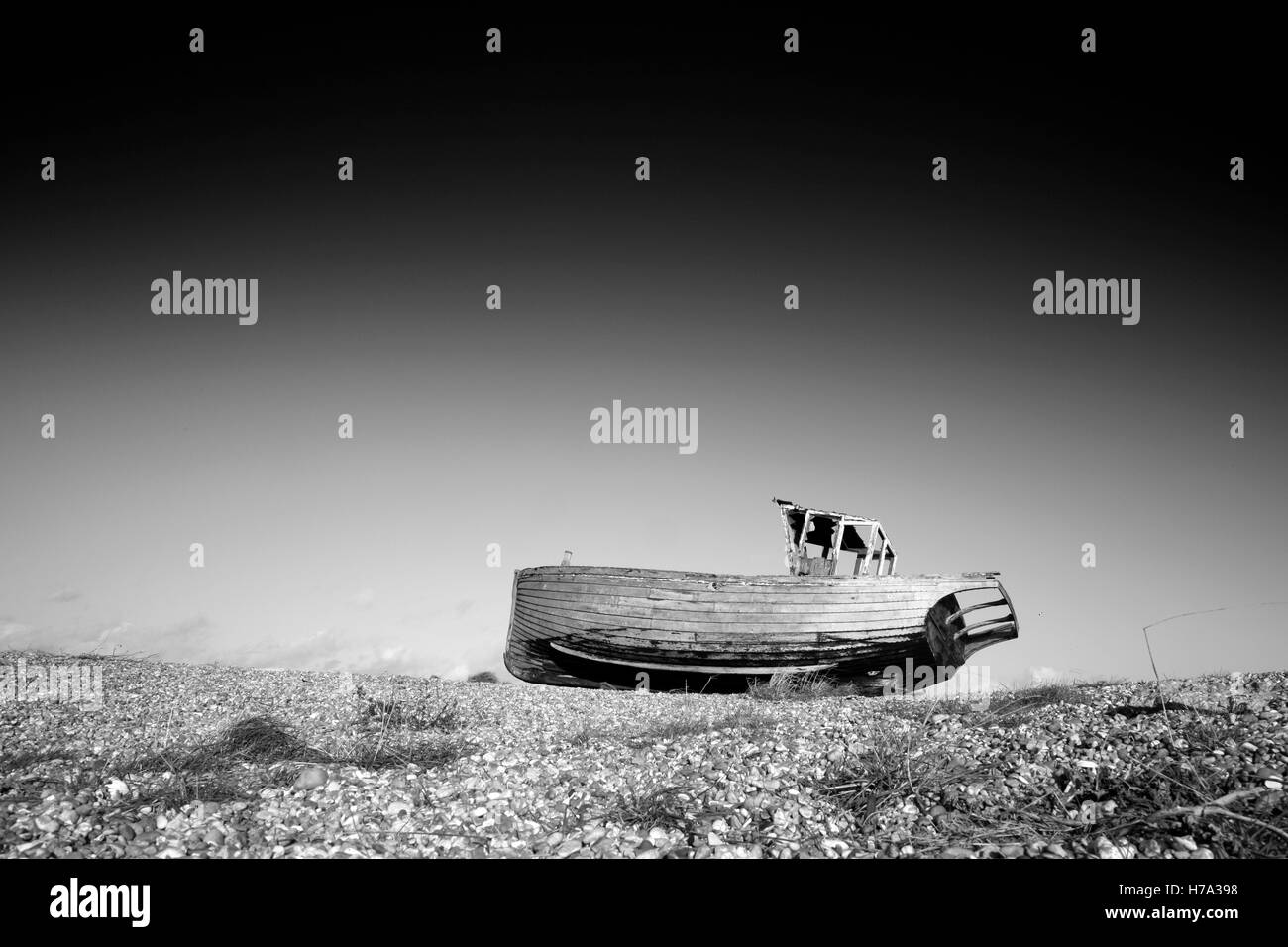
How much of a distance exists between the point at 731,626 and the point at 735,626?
0.36 feet

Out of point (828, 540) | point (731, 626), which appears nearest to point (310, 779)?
point (731, 626)

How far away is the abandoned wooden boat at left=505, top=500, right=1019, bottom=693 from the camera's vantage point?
1628 cm

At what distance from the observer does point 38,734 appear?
7531 mm

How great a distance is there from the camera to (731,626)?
1625 cm

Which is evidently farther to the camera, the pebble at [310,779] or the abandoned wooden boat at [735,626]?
the abandoned wooden boat at [735,626]

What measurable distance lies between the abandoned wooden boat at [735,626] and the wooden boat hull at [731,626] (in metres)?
0.03

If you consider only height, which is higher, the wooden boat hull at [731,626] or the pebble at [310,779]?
the pebble at [310,779]

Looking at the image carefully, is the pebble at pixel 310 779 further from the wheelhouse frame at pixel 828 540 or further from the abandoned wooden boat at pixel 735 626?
the wheelhouse frame at pixel 828 540

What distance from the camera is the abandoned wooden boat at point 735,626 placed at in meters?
16.3

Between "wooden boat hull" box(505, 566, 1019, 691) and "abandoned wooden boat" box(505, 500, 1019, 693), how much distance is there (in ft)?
0.09

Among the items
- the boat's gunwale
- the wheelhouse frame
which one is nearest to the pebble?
the boat's gunwale

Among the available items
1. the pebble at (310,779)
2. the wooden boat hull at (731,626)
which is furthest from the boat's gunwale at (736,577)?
the pebble at (310,779)

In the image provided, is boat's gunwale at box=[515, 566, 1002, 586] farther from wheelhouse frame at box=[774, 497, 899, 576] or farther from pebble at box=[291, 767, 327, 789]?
Result: pebble at box=[291, 767, 327, 789]
